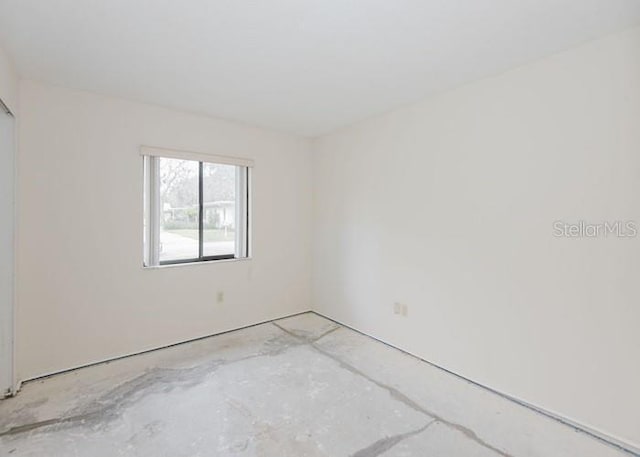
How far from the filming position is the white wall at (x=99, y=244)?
2.45 metres

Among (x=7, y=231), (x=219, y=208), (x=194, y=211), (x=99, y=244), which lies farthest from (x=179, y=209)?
(x=7, y=231)

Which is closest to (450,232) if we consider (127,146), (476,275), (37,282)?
(476,275)

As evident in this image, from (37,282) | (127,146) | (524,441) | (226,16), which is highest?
(226,16)

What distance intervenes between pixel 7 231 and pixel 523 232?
3525 mm

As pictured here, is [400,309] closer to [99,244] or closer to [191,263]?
[191,263]

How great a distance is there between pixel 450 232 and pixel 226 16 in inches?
85.0

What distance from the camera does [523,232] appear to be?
7.18ft

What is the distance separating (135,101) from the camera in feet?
9.36

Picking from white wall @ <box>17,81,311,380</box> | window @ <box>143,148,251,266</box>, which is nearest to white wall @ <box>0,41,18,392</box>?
white wall @ <box>17,81,311,380</box>

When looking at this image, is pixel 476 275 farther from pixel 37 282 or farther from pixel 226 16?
pixel 37 282

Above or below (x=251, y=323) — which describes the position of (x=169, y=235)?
above

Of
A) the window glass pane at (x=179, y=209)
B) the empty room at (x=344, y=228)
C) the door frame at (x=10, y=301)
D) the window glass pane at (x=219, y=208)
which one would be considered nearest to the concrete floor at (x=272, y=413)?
the empty room at (x=344, y=228)

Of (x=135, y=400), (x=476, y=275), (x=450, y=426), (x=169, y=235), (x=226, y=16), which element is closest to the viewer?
(x=226, y=16)

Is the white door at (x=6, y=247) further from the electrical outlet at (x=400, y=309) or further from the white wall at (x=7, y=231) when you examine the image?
the electrical outlet at (x=400, y=309)
